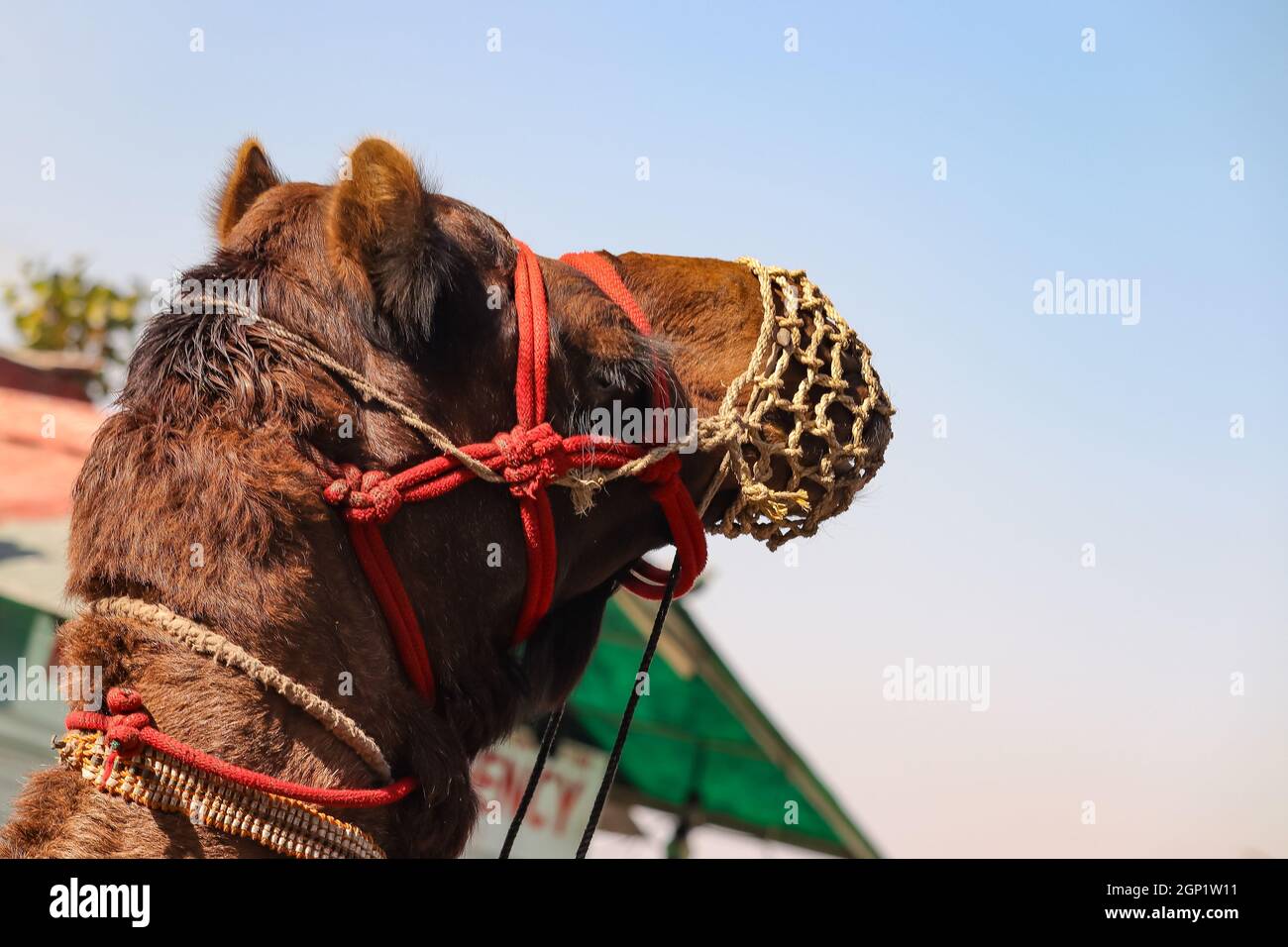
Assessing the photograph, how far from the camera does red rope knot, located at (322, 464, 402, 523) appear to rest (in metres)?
2.15

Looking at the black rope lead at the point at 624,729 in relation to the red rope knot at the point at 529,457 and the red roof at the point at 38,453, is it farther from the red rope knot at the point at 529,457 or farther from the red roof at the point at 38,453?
the red roof at the point at 38,453

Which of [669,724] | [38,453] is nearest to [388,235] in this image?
[38,453]

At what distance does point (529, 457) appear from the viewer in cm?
A: 237

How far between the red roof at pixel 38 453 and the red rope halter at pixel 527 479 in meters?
4.99

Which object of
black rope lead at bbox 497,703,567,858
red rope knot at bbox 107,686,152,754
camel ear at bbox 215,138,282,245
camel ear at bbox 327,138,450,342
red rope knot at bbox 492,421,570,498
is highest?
camel ear at bbox 215,138,282,245

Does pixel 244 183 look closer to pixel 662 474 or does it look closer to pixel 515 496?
pixel 515 496

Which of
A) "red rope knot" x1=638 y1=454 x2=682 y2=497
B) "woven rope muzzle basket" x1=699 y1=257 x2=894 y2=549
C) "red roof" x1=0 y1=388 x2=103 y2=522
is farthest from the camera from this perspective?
"red roof" x1=0 y1=388 x2=103 y2=522

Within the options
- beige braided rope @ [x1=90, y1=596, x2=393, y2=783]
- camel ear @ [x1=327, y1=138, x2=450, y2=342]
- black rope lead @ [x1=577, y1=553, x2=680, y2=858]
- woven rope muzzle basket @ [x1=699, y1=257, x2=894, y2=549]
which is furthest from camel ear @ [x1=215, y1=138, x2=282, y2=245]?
black rope lead @ [x1=577, y1=553, x2=680, y2=858]

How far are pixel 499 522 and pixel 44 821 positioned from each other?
36.8 inches

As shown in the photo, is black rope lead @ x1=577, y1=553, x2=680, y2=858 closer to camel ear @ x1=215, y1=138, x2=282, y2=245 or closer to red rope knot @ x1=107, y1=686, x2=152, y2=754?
red rope knot @ x1=107, y1=686, x2=152, y2=754

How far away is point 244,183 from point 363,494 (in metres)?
0.99

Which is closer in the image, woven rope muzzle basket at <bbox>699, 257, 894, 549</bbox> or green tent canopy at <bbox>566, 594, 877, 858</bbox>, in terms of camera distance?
woven rope muzzle basket at <bbox>699, 257, 894, 549</bbox>

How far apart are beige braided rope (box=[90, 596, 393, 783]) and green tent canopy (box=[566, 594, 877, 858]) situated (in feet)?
18.6
